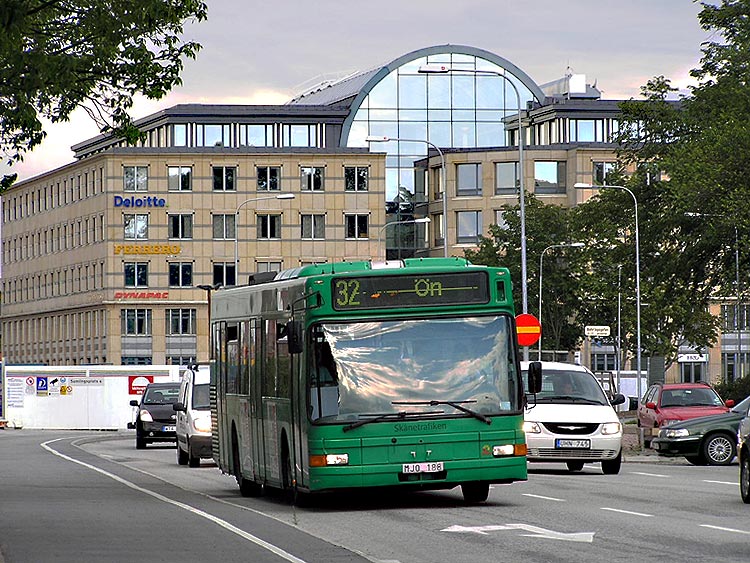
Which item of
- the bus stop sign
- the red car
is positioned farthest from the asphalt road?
the bus stop sign

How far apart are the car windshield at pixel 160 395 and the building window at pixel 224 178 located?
200 feet

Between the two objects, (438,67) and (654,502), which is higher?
(438,67)

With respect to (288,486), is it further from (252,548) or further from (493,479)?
(252,548)

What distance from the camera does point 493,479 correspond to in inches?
790

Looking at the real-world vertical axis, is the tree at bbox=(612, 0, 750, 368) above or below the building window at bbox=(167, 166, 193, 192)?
below

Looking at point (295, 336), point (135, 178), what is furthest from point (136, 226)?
point (295, 336)

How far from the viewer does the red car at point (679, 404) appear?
37.5 m

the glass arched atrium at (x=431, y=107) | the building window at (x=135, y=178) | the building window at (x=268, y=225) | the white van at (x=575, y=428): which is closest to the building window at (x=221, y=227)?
the building window at (x=268, y=225)

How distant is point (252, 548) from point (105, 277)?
9641cm

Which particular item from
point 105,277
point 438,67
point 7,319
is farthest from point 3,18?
point 7,319

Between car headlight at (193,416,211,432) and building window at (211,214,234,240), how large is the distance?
2999 inches

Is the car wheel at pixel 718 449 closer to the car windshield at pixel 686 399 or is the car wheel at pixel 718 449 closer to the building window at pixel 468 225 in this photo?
the car windshield at pixel 686 399

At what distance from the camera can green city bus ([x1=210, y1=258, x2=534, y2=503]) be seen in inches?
781

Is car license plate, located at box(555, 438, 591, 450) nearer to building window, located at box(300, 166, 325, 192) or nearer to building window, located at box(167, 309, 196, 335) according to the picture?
building window, located at box(300, 166, 325, 192)
